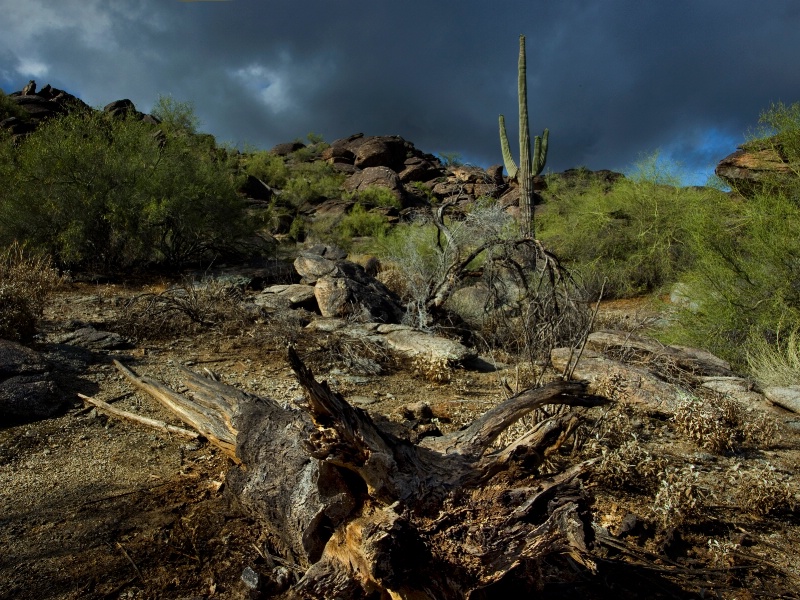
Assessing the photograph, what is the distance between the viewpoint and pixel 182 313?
732 centimetres

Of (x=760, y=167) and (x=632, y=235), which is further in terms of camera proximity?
(x=632, y=235)

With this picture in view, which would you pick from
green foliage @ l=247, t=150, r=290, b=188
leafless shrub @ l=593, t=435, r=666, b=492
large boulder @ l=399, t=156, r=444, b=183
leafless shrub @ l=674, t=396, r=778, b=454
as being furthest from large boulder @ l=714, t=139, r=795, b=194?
large boulder @ l=399, t=156, r=444, b=183

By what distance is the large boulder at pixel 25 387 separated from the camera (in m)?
4.31

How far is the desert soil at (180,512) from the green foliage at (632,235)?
33.6 ft

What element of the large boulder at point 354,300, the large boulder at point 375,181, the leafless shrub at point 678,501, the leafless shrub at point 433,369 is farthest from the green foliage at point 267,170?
the leafless shrub at point 678,501

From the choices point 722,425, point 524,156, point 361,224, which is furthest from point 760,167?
point 361,224

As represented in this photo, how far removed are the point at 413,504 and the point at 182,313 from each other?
5871 mm

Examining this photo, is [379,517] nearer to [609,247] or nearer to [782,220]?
[782,220]

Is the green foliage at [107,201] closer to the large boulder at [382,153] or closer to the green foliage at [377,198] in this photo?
the green foliage at [377,198]

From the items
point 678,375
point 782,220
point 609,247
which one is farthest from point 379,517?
point 609,247

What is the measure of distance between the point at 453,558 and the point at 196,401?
279cm

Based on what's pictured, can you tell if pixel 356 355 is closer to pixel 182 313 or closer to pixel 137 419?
pixel 182 313

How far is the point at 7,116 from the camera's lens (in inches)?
1006

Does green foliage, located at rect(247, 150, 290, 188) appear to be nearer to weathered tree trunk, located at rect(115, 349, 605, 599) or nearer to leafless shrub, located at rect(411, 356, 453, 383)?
leafless shrub, located at rect(411, 356, 453, 383)
